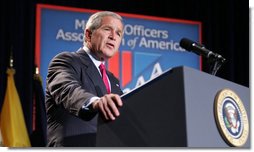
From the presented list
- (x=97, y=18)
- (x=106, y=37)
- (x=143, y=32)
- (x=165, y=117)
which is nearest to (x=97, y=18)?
(x=97, y=18)

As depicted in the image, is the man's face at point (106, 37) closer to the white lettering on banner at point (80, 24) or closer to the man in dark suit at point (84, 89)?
the man in dark suit at point (84, 89)

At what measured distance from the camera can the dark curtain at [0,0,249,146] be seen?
339 centimetres

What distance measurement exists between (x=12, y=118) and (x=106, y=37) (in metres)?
1.30

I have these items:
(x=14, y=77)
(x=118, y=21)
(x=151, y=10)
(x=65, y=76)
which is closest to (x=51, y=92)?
(x=65, y=76)

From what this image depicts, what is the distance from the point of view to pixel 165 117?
173 centimetres

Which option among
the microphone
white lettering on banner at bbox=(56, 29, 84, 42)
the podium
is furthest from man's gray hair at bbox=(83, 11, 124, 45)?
white lettering on banner at bbox=(56, 29, 84, 42)

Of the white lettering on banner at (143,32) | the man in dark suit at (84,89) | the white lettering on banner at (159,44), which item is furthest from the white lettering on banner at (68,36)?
the man in dark suit at (84,89)

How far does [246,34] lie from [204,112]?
1929 millimetres

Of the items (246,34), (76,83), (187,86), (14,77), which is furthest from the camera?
(246,34)

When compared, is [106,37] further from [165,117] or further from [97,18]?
[165,117]

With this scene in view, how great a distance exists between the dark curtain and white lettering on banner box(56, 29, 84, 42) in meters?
0.19

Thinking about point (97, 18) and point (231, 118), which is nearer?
point (231, 118)

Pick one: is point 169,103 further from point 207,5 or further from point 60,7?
point 207,5

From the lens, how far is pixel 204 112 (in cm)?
184
